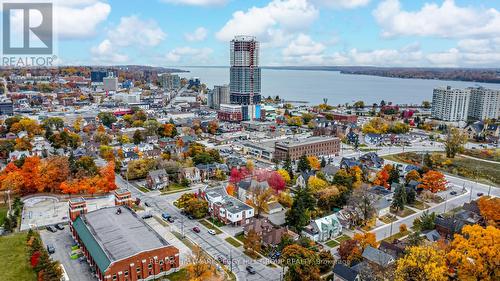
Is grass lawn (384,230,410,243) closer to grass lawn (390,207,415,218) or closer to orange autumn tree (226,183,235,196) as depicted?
grass lawn (390,207,415,218)

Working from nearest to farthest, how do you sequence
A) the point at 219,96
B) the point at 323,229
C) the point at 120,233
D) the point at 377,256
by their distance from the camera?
the point at 377,256 → the point at 120,233 → the point at 323,229 → the point at 219,96

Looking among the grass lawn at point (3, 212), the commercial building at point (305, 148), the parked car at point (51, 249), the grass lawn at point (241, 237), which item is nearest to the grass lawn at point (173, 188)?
the grass lawn at point (241, 237)

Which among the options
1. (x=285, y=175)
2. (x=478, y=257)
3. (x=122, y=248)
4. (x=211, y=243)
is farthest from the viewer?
(x=285, y=175)

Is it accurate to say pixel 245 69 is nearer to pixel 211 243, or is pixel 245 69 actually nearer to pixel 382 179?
pixel 382 179

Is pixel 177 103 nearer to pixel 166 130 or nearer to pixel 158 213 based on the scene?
pixel 166 130

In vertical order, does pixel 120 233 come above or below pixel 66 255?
above

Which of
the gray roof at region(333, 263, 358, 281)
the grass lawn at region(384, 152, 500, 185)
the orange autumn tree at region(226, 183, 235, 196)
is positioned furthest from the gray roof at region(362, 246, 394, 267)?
the grass lawn at region(384, 152, 500, 185)

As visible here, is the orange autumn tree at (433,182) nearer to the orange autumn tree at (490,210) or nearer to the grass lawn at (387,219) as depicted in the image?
the grass lawn at (387,219)

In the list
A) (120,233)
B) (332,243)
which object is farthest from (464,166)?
(120,233)
